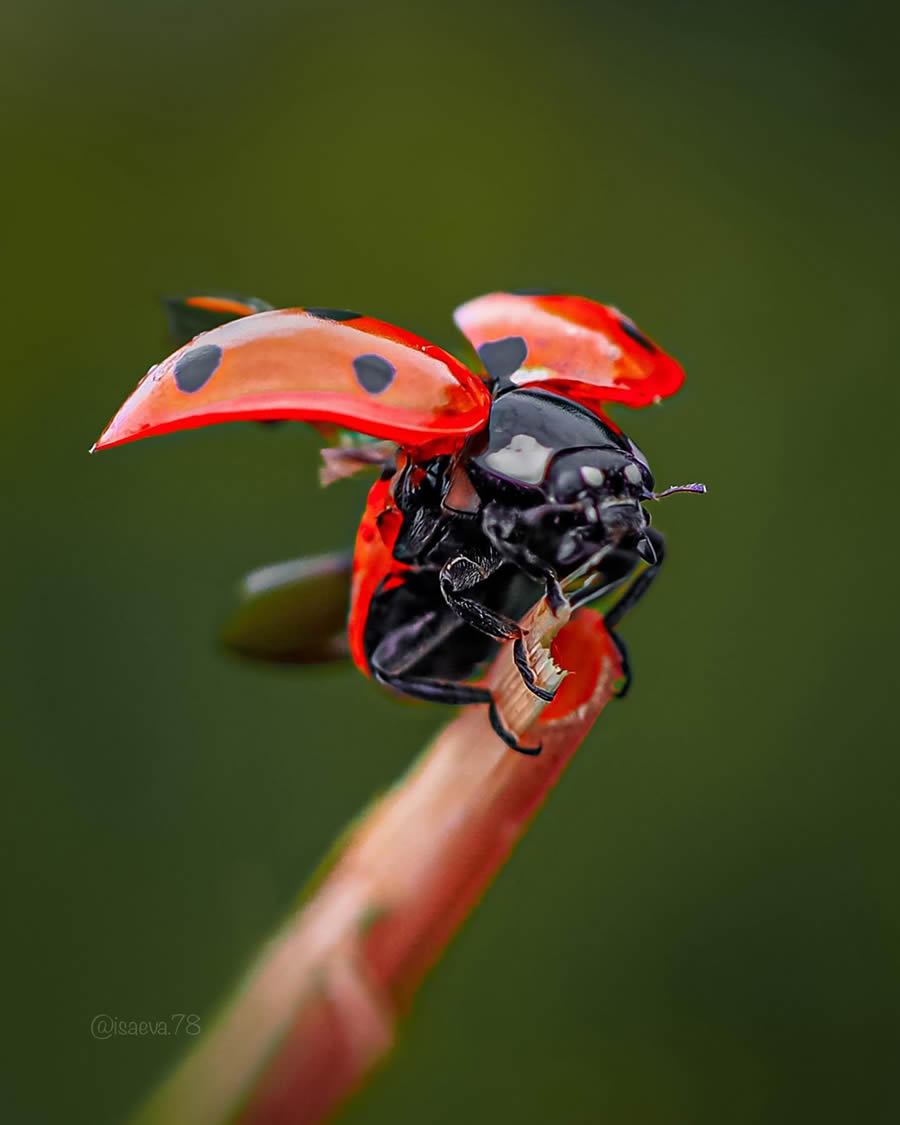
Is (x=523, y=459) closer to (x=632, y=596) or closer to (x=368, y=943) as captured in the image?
(x=632, y=596)

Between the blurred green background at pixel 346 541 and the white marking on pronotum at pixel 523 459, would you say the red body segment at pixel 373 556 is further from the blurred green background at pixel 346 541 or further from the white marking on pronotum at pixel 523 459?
the blurred green background at pixel 346 541

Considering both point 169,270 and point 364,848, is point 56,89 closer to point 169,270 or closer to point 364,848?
point 169,270

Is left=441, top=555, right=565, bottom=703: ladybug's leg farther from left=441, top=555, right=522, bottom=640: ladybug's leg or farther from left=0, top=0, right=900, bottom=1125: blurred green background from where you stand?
left=0, top=0, right=900, bottom=1125: blurred green background

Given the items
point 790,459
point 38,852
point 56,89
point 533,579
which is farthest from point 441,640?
point 56,89

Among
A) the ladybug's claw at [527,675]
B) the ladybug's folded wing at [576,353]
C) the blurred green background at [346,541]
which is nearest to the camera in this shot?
the ladybug's claw at [527,675]

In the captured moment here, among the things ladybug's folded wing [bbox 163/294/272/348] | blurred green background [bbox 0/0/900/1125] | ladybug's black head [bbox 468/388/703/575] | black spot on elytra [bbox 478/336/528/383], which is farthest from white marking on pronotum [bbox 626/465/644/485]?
blurred green background [bbox 0/0/900/1125]

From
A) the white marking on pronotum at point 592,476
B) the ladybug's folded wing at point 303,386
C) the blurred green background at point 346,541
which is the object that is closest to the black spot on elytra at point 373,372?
the ladybug's folded wing at point 303,386
